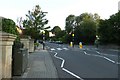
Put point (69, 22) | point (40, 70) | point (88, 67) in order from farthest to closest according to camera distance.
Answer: point (69, 22), point (88, 67), point (40, 70)

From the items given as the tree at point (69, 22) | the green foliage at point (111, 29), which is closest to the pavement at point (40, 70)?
the green foliage at point (111, 29)

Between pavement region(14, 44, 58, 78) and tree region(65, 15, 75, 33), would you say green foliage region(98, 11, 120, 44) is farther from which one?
tree region(65, 15, 75, 33)

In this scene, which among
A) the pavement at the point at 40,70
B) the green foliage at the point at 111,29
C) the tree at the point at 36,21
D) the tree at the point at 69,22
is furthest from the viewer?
the tree at the point at 69,22

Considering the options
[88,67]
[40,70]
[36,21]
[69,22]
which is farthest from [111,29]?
[69,22]

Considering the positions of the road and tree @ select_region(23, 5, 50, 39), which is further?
tree @ select_region(23, 5, 50, 39)

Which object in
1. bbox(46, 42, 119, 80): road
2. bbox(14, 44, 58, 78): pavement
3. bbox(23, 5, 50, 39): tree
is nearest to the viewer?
bbox(14, 44, 58, 78): pavement

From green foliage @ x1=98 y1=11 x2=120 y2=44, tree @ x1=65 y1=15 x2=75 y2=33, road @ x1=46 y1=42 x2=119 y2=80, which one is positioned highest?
tree @ x1=65 y1=15 x2=75 y2=33

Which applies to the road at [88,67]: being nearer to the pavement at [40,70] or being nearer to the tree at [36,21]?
the pavement at [40,70]

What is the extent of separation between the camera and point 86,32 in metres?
89.4

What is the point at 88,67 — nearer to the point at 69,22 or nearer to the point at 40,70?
the point at 40,70

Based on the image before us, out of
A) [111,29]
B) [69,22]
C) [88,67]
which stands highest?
[69,22]

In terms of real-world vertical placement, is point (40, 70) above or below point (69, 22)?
below

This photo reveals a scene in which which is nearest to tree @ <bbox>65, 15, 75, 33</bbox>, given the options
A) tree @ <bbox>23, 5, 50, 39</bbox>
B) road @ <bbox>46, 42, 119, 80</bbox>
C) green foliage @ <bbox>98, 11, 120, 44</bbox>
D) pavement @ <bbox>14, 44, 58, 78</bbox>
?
tree @ <bbox>23, 5, 50, 39</bbox>

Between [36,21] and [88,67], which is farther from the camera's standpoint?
[36,21]
